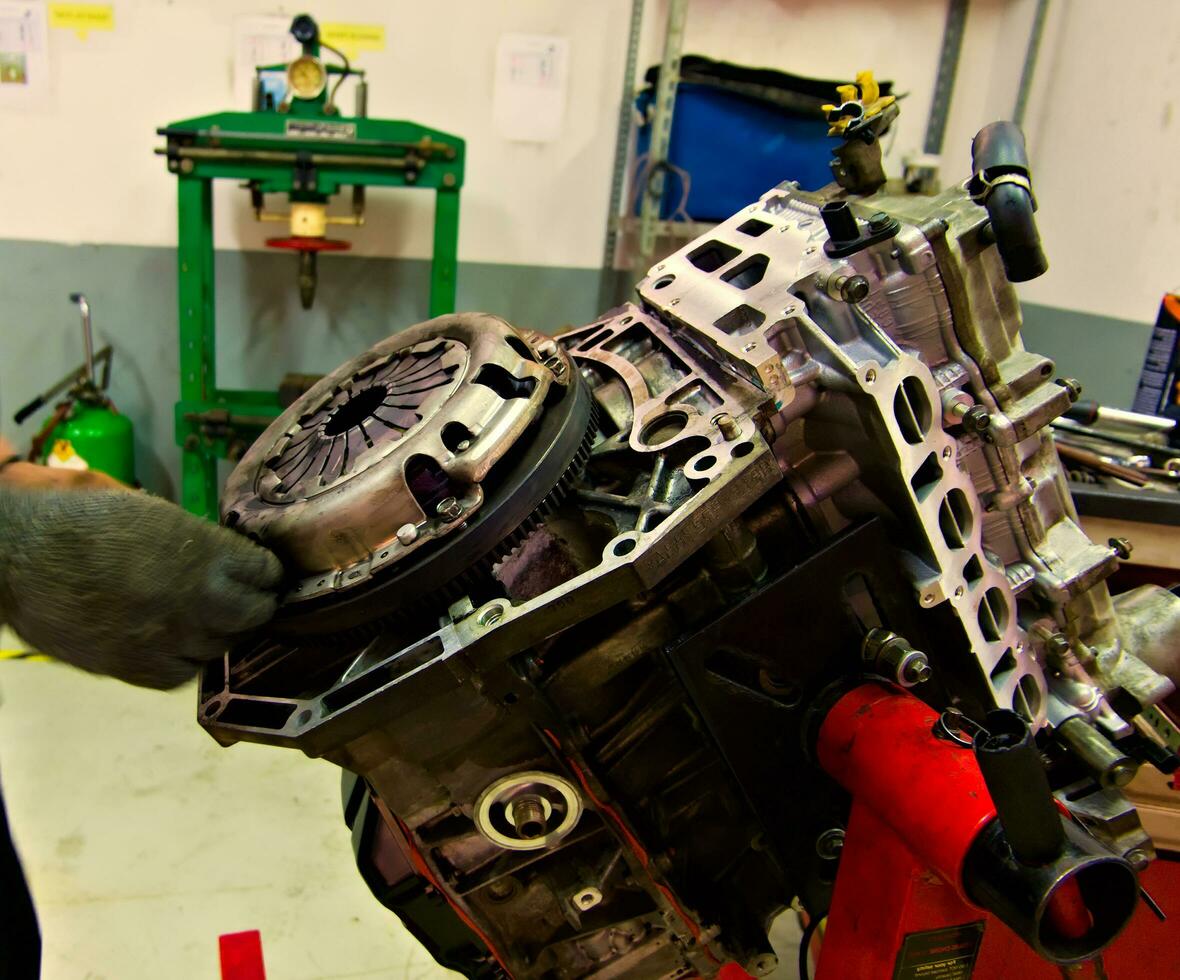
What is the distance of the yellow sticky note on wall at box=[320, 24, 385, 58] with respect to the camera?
123 inches

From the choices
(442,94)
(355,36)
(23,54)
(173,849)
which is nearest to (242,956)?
(173,849)

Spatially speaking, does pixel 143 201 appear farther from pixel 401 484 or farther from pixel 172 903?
pixel 401 484

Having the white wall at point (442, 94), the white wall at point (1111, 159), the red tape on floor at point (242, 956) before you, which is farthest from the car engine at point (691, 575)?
the white wall at point (442, 94)

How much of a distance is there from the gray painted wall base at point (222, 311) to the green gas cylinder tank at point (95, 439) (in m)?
0.28

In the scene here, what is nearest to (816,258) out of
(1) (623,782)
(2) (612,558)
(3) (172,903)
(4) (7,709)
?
A: (2) (612,558)

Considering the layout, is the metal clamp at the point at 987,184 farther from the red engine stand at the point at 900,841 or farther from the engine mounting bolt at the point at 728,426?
the red engine stand at the point at 900,841

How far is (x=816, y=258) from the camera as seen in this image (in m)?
1.00

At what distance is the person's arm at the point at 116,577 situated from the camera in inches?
32.7

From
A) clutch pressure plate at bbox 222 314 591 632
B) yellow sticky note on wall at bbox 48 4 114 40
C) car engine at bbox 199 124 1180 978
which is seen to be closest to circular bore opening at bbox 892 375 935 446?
car engine at bbox 199 124 1180 978

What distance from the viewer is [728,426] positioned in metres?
0.92

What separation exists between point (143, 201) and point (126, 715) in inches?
72.8

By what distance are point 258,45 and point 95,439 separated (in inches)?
58.3

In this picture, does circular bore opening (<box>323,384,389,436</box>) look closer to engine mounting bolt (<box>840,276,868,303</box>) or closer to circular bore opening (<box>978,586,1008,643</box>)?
engine mounting bolt (<box>840,276,868,303</box>)

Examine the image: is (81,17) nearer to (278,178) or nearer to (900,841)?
(278,178)
